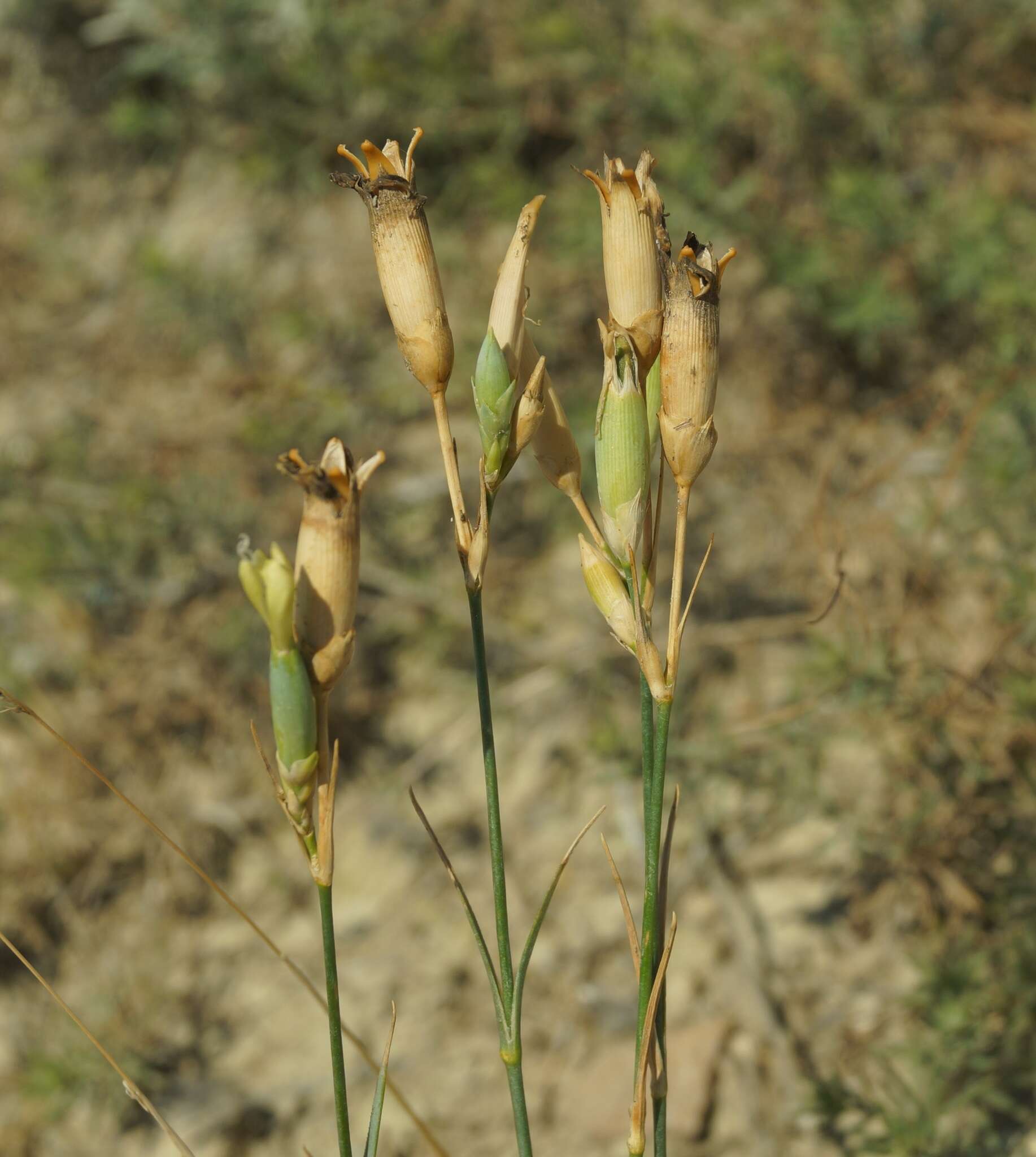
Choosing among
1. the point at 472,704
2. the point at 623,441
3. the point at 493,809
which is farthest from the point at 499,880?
the point at 472,704

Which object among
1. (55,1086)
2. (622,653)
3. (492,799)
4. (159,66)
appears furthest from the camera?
(159,66)

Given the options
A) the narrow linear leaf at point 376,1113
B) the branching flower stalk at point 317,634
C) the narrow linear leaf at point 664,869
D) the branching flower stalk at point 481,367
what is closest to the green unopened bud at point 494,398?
the branching flower stalk at point 481,367

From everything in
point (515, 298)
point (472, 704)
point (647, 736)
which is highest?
point (472, 704)

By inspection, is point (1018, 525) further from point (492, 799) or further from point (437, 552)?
point (492, 799)

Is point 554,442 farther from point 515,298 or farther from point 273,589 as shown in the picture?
point 273,589

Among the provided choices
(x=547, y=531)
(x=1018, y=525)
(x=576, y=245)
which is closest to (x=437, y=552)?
(x=547, y=531)

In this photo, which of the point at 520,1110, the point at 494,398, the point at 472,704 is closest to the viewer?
the point at 494,398

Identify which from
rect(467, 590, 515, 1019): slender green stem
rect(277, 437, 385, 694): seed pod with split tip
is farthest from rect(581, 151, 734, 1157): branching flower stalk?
rect(277, 437, 385, 694): seed pod with split tip

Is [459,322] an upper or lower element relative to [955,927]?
upper
